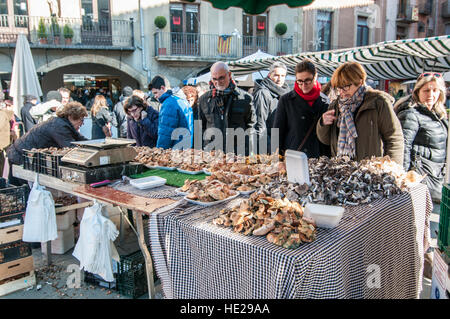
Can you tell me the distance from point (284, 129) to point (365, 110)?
32.7 inches

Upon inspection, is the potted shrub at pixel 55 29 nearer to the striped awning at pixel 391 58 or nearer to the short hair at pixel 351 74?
the striped awning at pixel 391 58

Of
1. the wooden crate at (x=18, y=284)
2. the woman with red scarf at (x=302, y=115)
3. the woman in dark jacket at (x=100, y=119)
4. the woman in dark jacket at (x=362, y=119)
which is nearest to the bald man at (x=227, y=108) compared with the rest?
the woman with red scarf at (x=302, y=115)

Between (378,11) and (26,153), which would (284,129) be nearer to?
(26,153)

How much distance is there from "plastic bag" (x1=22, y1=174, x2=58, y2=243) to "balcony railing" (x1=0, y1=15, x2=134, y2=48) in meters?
12.7

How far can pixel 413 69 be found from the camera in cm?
686

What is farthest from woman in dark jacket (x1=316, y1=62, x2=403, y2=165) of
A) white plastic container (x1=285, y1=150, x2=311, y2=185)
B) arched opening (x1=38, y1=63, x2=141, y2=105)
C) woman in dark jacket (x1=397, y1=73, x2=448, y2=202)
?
arched opening (x1=38, y1=63, x2=141, y2=105)

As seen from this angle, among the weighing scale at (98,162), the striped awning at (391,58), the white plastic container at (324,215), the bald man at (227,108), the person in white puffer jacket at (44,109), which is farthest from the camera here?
the person in white puffer jacket at (44,109)

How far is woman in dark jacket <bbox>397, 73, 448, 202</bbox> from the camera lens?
11.2ft

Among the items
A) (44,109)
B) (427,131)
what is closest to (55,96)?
(44,109)

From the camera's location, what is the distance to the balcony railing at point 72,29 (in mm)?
13688

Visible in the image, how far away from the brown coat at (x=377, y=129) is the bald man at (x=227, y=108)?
55.1 inches

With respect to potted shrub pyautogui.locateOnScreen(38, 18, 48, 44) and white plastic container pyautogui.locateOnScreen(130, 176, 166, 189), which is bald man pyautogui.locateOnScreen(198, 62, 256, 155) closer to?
white plastic container pyautogui.locateOnScreen(130, 176, 166, 189)

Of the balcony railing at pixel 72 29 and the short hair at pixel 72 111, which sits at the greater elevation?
the balcony railing at pixel 72 29

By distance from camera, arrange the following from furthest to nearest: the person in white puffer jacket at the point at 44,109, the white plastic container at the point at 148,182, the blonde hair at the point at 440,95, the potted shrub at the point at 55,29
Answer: the potted shrub at the point at 55,29, the person in white puffer jacket at the point at 44,109, the blonde hair at the point at 440,95, the white plastic container at the point at 148,182
